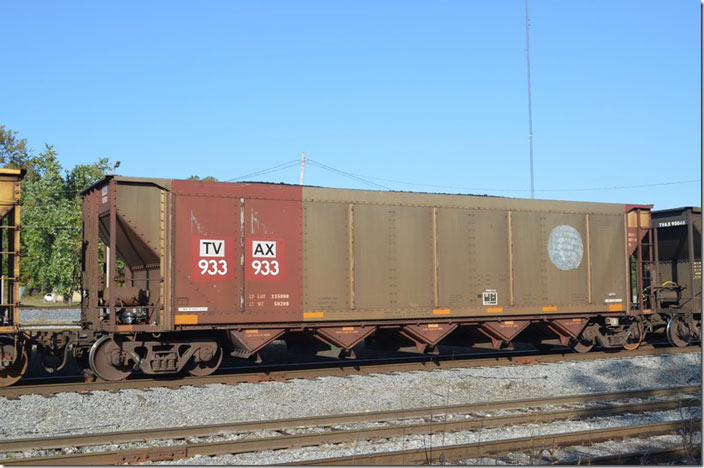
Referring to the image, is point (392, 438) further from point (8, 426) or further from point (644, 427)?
point (8, 426)

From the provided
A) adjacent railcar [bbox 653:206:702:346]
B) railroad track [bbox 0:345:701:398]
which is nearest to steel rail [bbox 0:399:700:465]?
railroad track [bbox 0:345:701:398]

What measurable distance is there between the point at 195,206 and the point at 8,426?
17.0 ft

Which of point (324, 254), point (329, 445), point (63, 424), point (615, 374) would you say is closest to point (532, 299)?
point (615, 374)

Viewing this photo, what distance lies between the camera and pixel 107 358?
1250cm

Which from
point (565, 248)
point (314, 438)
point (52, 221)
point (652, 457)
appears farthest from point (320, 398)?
point (52, 221)

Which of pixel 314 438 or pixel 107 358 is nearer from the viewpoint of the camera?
pixel 314 438

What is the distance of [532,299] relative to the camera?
16016 millimetres

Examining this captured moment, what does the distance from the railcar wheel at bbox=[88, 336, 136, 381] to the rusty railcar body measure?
21 millimetres

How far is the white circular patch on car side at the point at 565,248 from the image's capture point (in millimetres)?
16453

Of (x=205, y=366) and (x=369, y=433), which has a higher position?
(x=205, y=366)

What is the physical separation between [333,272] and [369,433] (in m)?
5.75

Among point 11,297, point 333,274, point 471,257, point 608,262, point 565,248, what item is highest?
point 565,248

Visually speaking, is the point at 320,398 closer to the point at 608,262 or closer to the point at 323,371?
the point at 323,371

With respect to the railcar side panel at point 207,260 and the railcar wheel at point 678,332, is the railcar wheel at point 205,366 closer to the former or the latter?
the railcar side panel at point 207,260
